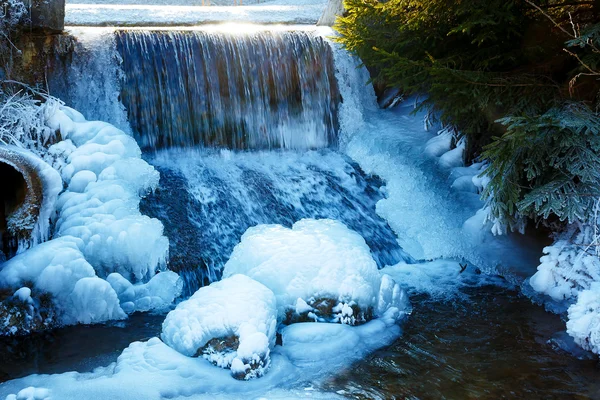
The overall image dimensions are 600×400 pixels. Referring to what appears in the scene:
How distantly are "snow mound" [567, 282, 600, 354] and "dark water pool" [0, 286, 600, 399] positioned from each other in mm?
170

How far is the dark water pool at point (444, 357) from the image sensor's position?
4059 millimetres

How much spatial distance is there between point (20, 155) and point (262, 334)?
301 cm

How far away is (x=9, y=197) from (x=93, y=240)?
106 cm

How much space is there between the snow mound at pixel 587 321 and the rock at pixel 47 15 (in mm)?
6782

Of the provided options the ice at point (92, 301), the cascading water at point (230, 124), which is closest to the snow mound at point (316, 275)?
the cascading water at point (230, 124)

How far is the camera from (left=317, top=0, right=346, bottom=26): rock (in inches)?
394

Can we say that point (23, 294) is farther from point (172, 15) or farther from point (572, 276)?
point (172, 15)

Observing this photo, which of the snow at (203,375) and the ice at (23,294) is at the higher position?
the ice at (23,294)

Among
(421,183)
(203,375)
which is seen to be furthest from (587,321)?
(421,183)

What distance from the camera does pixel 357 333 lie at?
4.88m

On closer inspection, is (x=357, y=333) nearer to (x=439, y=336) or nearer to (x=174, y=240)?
(x=439, y=336)

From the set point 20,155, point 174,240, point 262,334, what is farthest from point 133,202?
point 262,334

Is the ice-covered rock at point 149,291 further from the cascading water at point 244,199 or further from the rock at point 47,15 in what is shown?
the rock at point 47,15

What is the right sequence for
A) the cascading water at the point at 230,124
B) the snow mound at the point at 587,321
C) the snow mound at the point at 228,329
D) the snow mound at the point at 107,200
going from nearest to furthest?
the snow mound at the point at 228,329 < the snow mound at the point at 587,321 < the snow mound at the point at 107,200 < the cascading water at the point at 230,124
